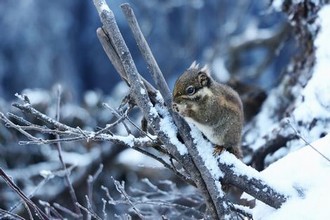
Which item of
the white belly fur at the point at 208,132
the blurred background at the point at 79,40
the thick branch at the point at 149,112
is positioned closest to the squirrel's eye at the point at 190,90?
the white belly fur at the point at 208,132

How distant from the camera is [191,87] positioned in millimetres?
3256

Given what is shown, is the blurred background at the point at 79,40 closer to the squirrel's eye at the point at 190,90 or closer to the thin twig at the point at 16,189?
the squirrel's eye at the point at 190,90

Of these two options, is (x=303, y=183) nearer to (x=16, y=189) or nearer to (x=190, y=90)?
(x=190, y=90)

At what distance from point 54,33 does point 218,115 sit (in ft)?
44.1

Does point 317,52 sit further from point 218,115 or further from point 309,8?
point 218,115

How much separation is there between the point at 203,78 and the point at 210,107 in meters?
0.15

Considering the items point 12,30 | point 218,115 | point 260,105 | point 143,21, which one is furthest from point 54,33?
point 218,115

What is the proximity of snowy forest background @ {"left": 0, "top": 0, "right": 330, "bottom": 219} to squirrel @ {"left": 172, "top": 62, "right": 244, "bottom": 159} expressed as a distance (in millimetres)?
286

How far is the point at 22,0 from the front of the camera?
1591cm

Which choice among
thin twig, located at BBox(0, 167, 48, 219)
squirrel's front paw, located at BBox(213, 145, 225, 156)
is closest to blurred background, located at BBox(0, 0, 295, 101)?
squirrel's front paw, located at BBox(213, 145, 225, 156)

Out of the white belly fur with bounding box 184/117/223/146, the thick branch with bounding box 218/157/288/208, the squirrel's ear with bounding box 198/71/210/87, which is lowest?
the thick branch with bounding box 218/157/288/208

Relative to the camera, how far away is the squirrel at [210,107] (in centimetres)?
321

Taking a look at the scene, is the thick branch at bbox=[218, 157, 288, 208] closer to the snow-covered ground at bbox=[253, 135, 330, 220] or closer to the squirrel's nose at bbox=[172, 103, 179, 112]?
the snow-covered ground at bbox=[253, 135, 330, 220]

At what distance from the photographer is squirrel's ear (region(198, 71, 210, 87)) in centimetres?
328
